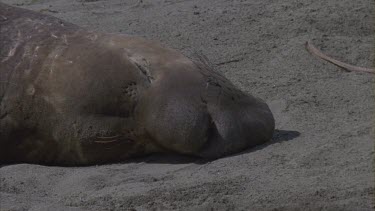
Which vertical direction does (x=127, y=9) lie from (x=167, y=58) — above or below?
below

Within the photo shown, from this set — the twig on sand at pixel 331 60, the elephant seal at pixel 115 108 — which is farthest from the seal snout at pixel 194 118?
the twig on sand at pixel 331 60

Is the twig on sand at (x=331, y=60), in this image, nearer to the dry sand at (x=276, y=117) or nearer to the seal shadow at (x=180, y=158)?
the dry sand at (x=276, y=117)

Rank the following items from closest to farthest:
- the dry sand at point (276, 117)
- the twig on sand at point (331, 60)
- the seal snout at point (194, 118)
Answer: the dry sand at point (276, 117) → the seal snout at point (194, 118) → the twig on sand at point (331, 60)

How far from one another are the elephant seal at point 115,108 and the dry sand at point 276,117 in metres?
0.09

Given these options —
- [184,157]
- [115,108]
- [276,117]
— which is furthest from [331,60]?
[115,108]

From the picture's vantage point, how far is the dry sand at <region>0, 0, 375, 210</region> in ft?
13.9

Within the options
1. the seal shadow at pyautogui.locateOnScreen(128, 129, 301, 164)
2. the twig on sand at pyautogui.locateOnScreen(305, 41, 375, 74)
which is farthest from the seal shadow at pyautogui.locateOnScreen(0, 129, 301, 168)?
the twig on sand at pyautogui.locateOnScreen(305, 41, 375, 74)

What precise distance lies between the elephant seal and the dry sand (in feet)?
0.29

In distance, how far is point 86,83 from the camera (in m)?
4.91

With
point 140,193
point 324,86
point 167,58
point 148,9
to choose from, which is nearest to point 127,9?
point 148,9

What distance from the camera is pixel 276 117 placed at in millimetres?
5430

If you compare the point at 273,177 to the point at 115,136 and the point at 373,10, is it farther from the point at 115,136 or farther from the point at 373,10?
the point at 373,10

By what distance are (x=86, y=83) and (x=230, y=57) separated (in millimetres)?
1815

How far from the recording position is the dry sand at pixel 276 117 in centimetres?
424
